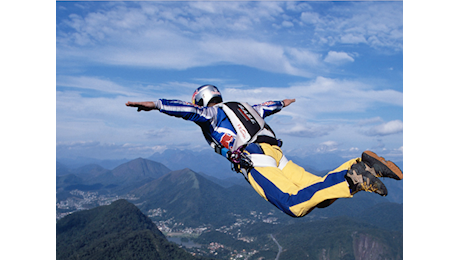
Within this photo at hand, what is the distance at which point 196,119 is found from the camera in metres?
4.86

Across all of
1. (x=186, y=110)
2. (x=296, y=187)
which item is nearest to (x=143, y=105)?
(x=186, y=110)

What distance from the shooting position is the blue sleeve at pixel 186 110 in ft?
14.2

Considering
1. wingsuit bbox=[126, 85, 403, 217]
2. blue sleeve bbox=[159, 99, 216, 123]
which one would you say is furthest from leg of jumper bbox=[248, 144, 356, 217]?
blue sleeve bbox=[159, 99, 216, 123]

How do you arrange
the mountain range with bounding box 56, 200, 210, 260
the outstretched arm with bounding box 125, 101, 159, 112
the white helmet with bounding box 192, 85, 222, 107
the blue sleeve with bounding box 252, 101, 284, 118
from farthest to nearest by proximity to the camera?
the mountain range with bounding box 56, 200, 210, 260 < the blue sleeve with bounding box 252, 101, 284, 118 < the white helmet with bounding box 192, 85, 222, 107 < the outstretched arm with bounding box 125, 101, 159, 112

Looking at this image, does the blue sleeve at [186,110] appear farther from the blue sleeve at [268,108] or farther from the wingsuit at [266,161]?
the blue sleeve at [268,108]

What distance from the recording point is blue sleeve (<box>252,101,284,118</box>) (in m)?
6.29

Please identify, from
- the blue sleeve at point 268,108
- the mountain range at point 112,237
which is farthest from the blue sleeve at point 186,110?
the mountain range at point 112,237

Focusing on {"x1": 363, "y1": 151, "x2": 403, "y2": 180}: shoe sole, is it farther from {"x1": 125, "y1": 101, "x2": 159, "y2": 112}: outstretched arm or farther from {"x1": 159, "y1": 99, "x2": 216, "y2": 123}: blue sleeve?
{"x1": 125, "y1": 101, "x2": 159, "y2": 112}: outstretched arm

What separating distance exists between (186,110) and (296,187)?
2.39 metres

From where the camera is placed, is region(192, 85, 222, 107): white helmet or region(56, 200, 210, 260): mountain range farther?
region(56, 200, 210, 260): mountain range

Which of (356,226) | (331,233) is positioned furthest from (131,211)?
(356,226)

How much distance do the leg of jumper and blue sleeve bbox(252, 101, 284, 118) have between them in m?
1.47

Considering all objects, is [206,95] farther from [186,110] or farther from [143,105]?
[143,105]
